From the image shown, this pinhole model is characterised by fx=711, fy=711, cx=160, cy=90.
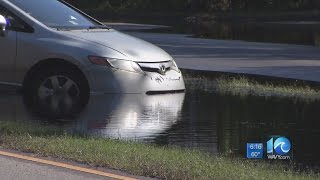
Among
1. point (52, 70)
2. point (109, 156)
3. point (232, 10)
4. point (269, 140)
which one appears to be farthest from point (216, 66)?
point (232, 10)

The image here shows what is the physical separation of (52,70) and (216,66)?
22.7 feet

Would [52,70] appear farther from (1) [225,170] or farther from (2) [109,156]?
(1) [225,170]

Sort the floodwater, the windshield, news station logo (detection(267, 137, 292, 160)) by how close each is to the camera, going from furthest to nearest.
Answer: the windshield < the floodwater < news station logo (detection(267, 137, 292, 160))

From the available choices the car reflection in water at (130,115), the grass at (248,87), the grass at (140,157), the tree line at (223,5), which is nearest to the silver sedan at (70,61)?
the car reflection in water at (130,115)

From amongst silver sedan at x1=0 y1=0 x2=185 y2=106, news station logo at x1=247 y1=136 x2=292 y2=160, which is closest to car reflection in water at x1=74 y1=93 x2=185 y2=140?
silver sedan at x1=0 y1=0 x2=185 y2=106

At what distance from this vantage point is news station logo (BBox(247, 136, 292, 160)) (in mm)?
7266

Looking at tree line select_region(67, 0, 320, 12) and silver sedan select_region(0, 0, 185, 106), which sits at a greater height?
tree line select_region(67, 0, 320, 12)

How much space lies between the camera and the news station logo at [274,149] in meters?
7.27

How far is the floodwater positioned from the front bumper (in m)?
0.10

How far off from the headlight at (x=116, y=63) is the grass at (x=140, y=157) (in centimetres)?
191

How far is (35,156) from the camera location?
704cm

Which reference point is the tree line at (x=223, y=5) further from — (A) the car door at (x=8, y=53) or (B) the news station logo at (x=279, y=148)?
(B) the news station logo at (x=279, y=148)

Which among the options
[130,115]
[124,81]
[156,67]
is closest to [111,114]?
[130,115]

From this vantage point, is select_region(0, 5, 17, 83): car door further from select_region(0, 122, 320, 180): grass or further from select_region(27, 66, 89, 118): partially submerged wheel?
select_region(0, 122, 320, 180): grass
